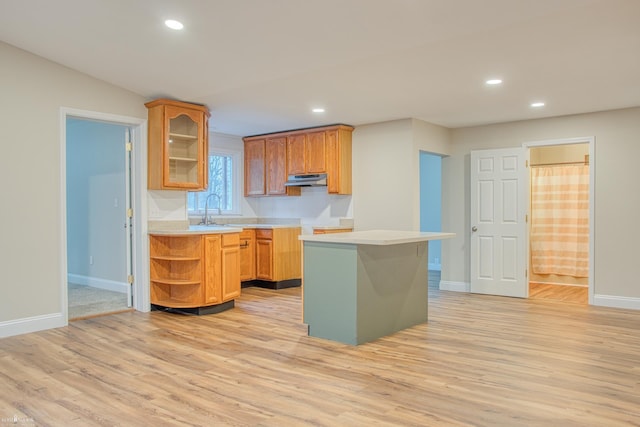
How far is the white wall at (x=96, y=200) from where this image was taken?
5961mm

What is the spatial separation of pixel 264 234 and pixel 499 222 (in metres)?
3.16

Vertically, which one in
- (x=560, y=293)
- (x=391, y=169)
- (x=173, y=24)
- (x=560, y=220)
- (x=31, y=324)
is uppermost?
(x=173, y=24)

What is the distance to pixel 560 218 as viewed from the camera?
700 centimetres

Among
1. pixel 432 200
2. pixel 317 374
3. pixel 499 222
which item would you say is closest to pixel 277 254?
pixel 499 222

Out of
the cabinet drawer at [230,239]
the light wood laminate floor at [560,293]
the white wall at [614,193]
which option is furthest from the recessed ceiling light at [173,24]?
the light wood laminate floor at [560,293]

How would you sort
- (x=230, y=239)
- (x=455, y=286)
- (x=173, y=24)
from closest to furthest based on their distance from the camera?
(x=173, y=24) < (x=230, y=239) < (x=455, y=286)

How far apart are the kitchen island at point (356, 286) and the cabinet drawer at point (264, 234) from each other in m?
2.43

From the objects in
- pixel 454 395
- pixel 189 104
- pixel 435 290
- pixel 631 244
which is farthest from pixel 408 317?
pixel 189 104

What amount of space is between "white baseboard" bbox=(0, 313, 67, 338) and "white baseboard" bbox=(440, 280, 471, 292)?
472cm

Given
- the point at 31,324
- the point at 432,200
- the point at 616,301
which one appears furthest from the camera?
the point at 432,200

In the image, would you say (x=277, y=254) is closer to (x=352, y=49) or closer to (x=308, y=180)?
(x=308, y=180)

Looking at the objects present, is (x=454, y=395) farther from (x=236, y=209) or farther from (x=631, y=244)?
(x=236, y=209)

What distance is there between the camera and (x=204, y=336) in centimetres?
409

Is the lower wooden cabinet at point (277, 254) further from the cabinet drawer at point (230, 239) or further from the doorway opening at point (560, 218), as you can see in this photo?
the doorway opening at point (560, 218)
